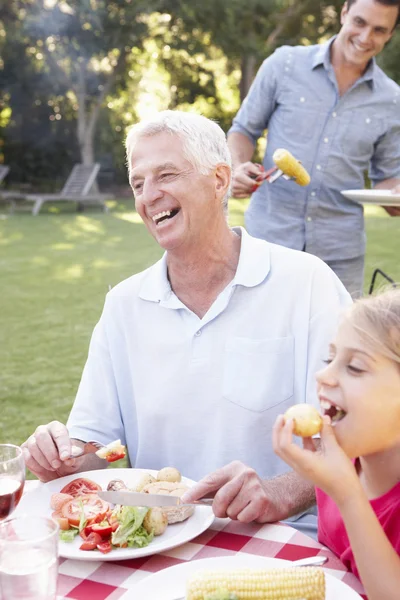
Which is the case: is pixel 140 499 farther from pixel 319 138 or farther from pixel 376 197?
pixel 319 138

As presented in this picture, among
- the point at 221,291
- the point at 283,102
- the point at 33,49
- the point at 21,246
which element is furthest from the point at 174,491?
the point at 33,49

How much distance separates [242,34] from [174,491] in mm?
24695

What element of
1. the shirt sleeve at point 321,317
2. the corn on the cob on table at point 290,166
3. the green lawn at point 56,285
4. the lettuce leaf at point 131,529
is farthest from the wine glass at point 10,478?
the green lawn at point 56,285

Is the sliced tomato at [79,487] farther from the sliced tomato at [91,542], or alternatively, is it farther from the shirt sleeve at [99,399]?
the shirt sleeve at [99,399]

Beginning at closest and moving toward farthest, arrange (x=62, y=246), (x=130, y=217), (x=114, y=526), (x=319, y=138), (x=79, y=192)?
(x=114, y=526)
(x=319, y=138)
(x=62, y=246)
(x=130, y=217)
(x=79, y=192)

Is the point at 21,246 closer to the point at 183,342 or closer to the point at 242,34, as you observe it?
the point at 183,342

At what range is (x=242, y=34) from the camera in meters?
24.8

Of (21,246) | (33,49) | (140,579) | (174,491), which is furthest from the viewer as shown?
(33,49)

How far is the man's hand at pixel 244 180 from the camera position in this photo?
381 cm

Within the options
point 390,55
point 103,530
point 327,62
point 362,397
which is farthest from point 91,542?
point 390,55

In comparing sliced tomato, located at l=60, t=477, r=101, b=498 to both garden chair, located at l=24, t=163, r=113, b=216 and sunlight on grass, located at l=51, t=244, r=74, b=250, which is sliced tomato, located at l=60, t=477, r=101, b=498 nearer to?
sunlight on grass, located at l=51, t=244, r=74, b=250

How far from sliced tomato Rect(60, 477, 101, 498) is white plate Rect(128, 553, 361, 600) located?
1.49ft

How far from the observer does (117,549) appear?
5.41 ft

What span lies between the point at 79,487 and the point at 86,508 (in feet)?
0.56
